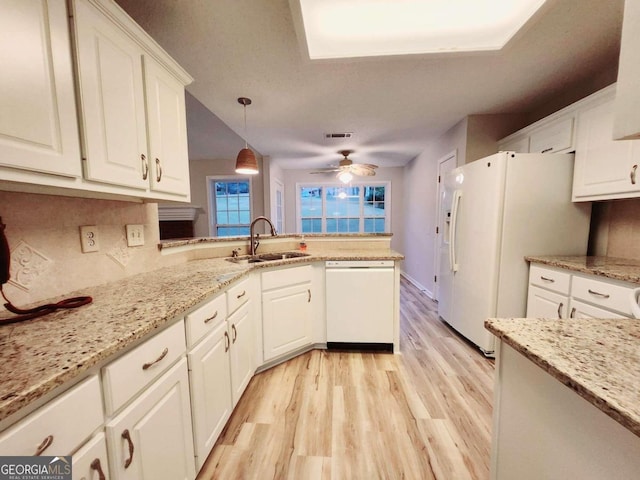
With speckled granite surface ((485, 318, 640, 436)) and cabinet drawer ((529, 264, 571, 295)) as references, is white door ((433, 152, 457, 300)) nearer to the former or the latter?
cabinet drawer ((529, 264, 571, 295))

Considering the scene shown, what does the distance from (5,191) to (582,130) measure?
3360 millimetres

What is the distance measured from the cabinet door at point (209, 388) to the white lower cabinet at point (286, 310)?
0.53 metres

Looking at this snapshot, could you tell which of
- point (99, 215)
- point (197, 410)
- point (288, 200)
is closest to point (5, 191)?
point (99, 215)

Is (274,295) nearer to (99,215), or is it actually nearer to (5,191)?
(99,215)

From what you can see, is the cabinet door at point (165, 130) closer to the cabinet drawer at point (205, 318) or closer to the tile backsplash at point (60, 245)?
the tile backsplash at point (60, 245)

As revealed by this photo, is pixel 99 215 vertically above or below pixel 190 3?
below

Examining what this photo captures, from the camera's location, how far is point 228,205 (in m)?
5.40

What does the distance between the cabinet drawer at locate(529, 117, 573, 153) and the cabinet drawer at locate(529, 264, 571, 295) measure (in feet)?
3.35

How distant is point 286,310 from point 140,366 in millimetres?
1299

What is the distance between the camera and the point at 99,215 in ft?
4.21

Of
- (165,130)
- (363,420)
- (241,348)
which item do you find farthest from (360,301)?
(165,130)

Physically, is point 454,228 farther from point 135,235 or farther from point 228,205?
point 228,205

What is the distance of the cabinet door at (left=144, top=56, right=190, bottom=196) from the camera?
4.10ft

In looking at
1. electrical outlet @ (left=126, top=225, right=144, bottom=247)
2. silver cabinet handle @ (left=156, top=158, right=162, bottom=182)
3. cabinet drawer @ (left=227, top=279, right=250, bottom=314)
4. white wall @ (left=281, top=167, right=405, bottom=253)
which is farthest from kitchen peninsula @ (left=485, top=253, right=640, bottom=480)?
white wall @ (left=281, top=167, right=405, bottom=253)
